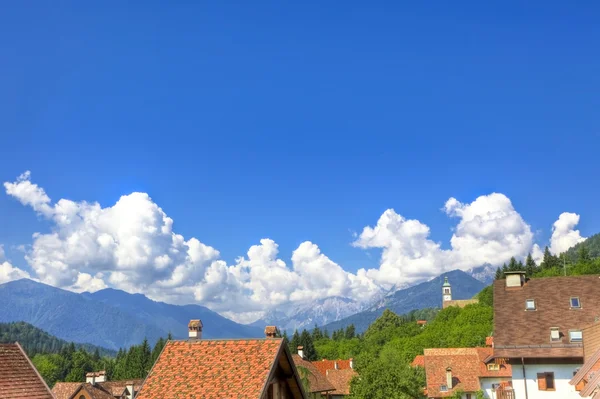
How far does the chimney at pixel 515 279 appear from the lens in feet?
165

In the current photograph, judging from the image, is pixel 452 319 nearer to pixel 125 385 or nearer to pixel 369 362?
pixel 125 385

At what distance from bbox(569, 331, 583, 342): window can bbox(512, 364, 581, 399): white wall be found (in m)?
1.79

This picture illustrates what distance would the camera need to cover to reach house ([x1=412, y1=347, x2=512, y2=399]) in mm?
65081

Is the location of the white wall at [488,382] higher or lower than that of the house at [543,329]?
lower

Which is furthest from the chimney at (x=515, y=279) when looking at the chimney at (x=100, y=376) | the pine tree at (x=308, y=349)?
the pine tree at (x=308, y=349)

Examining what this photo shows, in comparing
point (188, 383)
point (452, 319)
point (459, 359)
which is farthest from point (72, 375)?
point (188, 383)

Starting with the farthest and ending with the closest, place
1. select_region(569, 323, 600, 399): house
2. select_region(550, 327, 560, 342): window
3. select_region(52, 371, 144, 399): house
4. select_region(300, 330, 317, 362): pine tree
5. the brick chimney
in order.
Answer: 1. select_region(300, 330, 317, 362): pine tree
2. the brick chimney
3. select_region(52, 371, 144, 399): house
4. select_region(550, 327, 560, 342): window
5. select_region(569, 323, 600, 399): house

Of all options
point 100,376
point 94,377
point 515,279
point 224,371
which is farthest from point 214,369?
point 100,376

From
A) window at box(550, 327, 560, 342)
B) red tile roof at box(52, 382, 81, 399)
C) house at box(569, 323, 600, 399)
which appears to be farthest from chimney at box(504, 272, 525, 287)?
red tile roof at box(52, 382, 81, 399)

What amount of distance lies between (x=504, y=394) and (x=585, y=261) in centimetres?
14031

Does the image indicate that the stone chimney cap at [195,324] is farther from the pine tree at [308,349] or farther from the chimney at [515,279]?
the pine tree at [308,349]

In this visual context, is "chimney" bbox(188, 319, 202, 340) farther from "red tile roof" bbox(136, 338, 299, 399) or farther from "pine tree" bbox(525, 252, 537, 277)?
"pine tree" bbox(525, 252, 537, 277)

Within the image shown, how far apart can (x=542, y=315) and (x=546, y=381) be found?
580 cm

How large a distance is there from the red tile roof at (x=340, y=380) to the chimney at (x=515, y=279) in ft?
112
